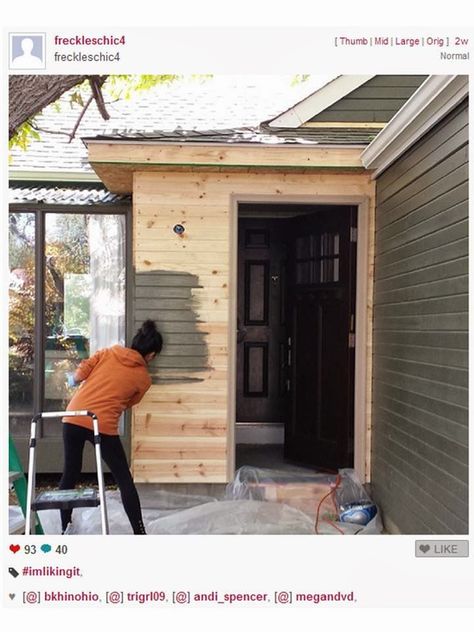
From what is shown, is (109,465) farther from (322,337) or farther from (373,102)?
(373,102)

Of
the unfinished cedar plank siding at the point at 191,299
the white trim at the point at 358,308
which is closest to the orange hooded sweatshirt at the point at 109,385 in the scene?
the unfinished cedar plank siding at the point at 191,299

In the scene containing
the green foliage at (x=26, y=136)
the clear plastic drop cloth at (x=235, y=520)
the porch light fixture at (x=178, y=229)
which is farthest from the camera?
the green foliage at (x=26, y=136)

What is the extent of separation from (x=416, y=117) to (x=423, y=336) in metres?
1.07

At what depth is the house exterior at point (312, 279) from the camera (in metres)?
3.68

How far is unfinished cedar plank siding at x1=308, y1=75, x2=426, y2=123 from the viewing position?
4828mm

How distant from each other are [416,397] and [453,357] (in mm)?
625

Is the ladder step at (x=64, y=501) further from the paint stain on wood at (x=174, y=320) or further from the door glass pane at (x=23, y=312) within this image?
the door glass pane at (x=23, y=312)

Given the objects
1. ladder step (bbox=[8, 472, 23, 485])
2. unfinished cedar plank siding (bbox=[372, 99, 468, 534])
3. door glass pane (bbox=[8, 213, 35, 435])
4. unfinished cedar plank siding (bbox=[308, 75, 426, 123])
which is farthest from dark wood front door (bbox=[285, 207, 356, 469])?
ladder step (bbox=[8, 472, 23, 485])

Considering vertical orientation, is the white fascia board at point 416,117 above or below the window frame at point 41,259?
above

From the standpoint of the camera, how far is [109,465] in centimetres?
365

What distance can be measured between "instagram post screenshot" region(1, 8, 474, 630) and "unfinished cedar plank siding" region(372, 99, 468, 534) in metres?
0.02

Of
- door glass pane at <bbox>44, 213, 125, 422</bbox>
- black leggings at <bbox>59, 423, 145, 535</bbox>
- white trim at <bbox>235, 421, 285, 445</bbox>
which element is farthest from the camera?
white trim at <bbox>235, 421, 285, 445</bbox>

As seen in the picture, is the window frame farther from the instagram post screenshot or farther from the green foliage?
the green foliage
